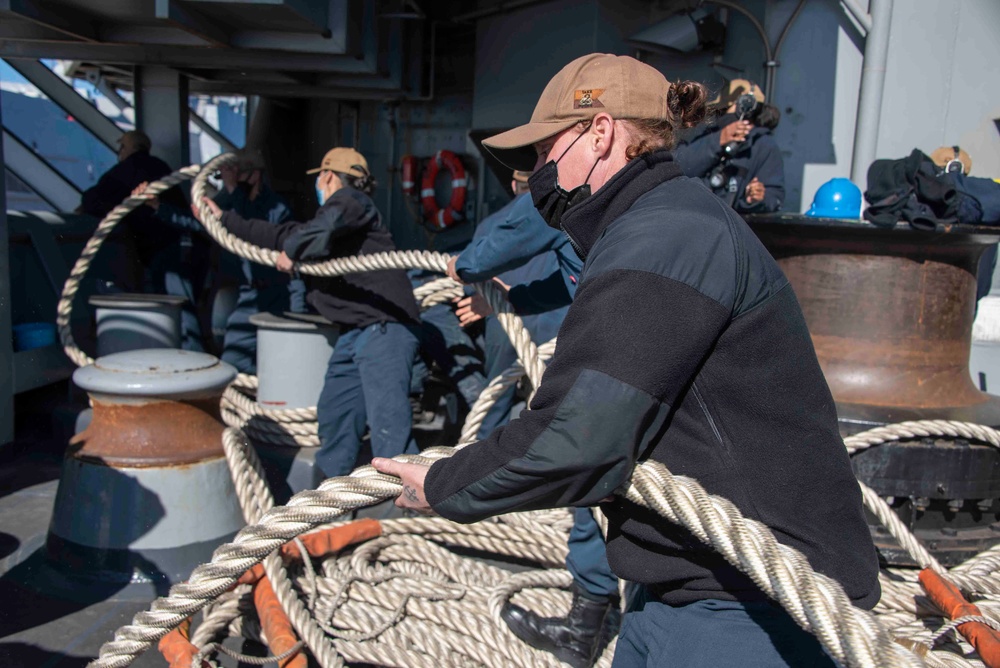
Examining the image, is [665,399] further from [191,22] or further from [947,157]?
[191,22]

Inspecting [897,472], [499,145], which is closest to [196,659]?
[499,145]

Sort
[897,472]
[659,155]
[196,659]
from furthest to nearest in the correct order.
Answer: [897,472], [196,659], [659,155]

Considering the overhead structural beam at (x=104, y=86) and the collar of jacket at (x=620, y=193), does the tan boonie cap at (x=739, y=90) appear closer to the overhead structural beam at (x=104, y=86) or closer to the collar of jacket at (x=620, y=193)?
the collar of jacket at (x=620, y=193)

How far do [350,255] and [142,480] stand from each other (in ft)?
5.39

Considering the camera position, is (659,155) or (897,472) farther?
(897,472)

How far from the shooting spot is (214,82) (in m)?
7.23

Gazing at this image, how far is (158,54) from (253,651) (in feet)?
17.0

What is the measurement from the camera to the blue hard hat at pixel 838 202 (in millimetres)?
3695

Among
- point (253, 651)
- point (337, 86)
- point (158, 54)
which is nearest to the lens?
point (253, 651)

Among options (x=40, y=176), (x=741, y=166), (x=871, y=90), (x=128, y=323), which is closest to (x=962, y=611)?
Result: (x=741, y=166)

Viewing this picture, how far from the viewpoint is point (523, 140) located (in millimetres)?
1490

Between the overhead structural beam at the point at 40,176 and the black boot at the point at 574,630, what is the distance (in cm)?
693

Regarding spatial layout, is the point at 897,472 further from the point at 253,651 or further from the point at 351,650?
the point at 253,651

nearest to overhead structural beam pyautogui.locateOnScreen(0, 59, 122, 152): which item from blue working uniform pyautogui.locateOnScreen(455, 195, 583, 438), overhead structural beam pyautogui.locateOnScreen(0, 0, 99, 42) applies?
overhead structural beam pyautogui.locateOnScreen(0, 0, 99, 42)
